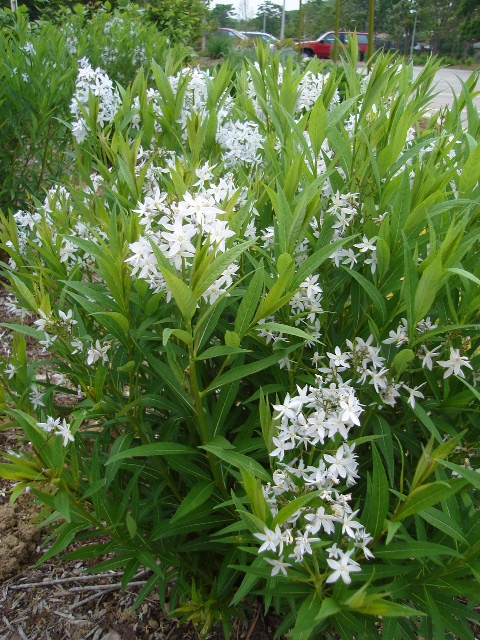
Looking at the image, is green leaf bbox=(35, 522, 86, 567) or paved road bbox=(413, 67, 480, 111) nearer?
green leaf bbox=(35, 522, 86, 567)

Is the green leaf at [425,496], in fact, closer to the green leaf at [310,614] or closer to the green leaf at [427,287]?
the green leaf at [310,614]

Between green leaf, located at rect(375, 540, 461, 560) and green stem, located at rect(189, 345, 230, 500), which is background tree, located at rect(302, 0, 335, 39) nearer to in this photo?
green stem, located at rect(189, 345, 230, 500)

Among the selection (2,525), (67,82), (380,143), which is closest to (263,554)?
(380,143)

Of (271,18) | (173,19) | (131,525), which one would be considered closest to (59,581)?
(131,525)

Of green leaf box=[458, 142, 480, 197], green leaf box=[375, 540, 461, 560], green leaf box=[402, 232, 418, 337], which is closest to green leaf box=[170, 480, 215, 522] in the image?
green leaf box=[375, 540, 461, 560]

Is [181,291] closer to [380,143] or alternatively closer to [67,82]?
[380,143]

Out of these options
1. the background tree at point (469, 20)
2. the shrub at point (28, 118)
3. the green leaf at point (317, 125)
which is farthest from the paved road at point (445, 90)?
the background tree at point (469, 20)

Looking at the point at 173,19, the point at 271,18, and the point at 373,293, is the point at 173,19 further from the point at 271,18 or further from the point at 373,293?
the point at 271,18

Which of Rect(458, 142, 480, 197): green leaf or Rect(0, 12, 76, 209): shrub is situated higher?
Rect(458, 142, 480, 197): green leaf

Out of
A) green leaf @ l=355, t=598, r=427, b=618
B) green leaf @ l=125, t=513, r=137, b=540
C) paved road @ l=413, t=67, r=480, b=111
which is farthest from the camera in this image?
paved road @ l=413, t=67, r=480, b=111
